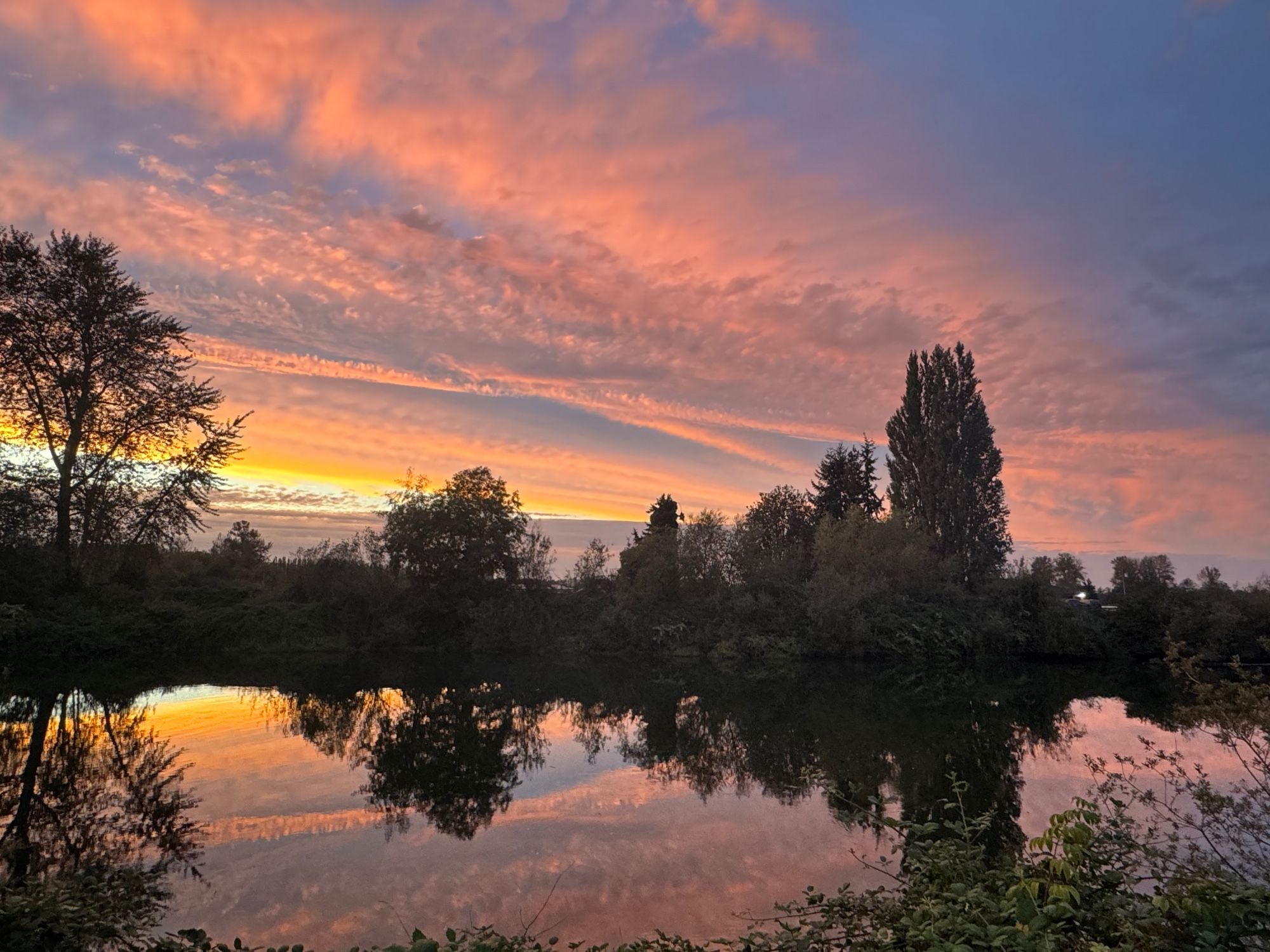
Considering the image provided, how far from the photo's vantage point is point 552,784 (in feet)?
31.9

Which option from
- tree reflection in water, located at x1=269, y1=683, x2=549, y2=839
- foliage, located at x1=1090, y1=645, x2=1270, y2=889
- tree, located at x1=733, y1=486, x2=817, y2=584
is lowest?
tree reflection in water, located at x1=269, y1=683, x2=549, y2=839

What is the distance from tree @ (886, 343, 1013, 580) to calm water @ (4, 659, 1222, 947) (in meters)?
19.4

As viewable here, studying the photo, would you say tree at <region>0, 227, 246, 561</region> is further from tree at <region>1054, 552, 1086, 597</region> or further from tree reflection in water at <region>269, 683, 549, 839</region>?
tree at <region>1054, 552, 1086, 597</region>

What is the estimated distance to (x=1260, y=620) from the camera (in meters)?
31.2

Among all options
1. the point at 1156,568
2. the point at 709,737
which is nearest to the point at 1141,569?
the point at 1156,568

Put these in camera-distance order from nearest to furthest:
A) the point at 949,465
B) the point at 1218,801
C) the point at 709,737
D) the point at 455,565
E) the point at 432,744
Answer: the point at 1218,801
the point at 432,744
the point at 709,737
the point at 455,565
the point at 949,465

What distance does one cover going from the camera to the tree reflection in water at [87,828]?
14.6 feet

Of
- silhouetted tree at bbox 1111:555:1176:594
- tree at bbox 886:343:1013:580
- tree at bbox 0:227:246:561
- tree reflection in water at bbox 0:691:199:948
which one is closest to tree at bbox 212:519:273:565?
tree at bbox 0:227:246:561

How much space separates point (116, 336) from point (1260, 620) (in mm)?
43066

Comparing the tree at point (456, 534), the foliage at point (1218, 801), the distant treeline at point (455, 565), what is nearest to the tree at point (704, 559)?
the distant treeline at point (455, 565)

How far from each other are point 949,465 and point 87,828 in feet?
128

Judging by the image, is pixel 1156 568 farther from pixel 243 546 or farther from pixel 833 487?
pixel 243 546

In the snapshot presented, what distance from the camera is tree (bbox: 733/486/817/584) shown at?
31516mm

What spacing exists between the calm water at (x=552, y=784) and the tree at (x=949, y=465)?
19395 millimetres
